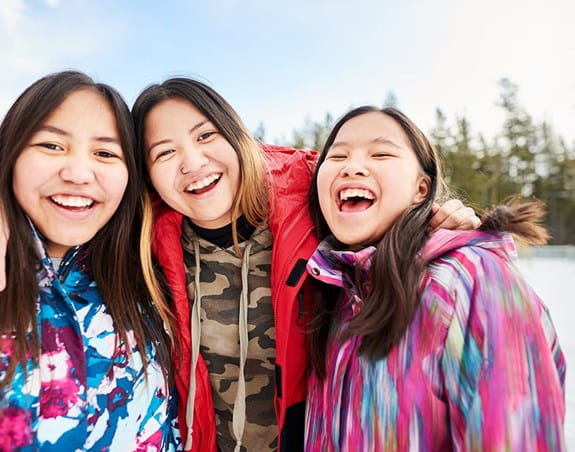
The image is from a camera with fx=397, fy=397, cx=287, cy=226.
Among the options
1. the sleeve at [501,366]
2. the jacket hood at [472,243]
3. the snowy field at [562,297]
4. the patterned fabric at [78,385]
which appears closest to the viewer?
the sleeve at [501,366]

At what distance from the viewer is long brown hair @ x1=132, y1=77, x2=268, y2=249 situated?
2.18 metres

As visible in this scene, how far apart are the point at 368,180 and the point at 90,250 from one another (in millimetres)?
1450

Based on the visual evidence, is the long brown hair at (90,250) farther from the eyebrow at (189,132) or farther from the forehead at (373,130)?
the forehead at (373,130)

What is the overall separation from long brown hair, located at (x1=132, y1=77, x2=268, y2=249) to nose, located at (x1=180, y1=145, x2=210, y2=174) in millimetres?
198

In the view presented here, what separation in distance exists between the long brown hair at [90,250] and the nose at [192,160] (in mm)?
250

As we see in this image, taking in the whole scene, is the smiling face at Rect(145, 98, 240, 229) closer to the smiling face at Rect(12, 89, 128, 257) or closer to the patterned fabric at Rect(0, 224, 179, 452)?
the smiling face at Rect(12, 89, 128, 257)

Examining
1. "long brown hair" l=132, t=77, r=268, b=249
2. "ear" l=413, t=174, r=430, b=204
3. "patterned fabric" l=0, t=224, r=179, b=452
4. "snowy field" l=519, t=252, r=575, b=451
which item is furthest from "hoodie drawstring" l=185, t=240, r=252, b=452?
"snowy field" l=519, t=252, r=575, b=451

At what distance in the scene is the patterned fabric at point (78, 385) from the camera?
61.8 inches

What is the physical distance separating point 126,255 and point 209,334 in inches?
24.1

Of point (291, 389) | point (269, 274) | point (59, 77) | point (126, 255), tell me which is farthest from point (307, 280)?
point (59, 77)

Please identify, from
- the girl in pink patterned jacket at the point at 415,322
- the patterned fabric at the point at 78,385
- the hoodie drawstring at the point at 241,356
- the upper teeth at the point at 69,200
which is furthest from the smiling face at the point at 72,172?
the girl in pink patterned jacket at the point at 415,322

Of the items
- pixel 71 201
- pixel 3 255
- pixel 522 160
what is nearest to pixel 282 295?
pixel 71 201

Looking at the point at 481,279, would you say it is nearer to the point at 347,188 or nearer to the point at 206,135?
the point at 347,188

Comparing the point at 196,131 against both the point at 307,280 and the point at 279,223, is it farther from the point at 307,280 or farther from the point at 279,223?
the point at 307,280
